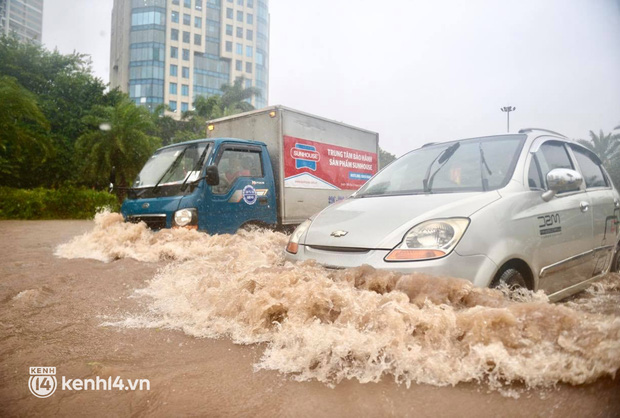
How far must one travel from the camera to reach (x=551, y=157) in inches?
150

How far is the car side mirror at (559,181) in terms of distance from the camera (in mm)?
3244

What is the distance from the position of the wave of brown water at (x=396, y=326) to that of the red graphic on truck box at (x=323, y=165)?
4350mm

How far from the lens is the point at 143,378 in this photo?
2.23 metres

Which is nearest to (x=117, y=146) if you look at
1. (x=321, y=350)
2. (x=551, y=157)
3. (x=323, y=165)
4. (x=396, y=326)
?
(x=323, y=165)

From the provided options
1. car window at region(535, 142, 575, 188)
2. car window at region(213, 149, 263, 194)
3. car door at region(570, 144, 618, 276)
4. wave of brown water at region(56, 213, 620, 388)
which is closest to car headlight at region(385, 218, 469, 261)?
wave of brown water at region(56, 213, 620, 388)

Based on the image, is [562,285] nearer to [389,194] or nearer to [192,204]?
[389,194]

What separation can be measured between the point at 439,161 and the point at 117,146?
20562 millimetres

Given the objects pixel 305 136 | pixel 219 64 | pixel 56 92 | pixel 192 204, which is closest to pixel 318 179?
pixel 305 136

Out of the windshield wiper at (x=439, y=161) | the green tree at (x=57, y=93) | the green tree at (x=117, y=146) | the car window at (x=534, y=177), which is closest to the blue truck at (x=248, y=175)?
the windshield wiper at (x=439, y=161)

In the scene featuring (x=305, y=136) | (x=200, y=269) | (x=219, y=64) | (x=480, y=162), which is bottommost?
(x=200, y=269)

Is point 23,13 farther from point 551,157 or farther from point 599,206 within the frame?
point 599,206

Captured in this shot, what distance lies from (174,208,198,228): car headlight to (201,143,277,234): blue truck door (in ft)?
0.67

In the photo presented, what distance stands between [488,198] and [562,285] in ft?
3.47

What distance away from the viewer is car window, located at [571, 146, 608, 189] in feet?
13.4
